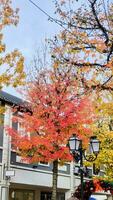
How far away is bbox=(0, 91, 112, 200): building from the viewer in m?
23.4

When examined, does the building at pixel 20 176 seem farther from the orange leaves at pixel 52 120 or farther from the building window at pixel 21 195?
the orange leaves at pixel 52 120

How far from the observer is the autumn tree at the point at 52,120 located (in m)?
21.9

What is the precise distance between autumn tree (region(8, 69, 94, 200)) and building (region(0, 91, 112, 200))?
2.89 ft

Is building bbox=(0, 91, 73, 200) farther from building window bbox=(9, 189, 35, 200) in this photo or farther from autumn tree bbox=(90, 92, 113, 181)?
autumn tree bbox=(90, 92, 113, 181)

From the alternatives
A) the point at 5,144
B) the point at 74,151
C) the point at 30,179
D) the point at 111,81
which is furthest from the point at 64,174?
the point at 111,81

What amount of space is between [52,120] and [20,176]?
4694 mm

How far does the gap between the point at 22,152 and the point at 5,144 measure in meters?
1.34

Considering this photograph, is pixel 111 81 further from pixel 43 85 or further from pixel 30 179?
pixel 30 179

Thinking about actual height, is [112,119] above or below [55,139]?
above

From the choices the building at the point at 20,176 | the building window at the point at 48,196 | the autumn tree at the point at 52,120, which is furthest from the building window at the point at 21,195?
the autumn tree at the point at 52,120

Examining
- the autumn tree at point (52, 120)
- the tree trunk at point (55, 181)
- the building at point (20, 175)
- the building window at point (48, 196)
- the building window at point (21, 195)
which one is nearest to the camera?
the tree trunk at point (55, 181)

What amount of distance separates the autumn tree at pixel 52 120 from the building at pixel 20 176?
881 mm

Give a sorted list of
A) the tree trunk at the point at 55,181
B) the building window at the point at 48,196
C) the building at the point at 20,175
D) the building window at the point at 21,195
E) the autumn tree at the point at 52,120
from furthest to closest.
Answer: the building window at the point at 48,196
the building window at the point at 21,195
the building at the point at 20,175
the autumn tree at the point at 52,120
the tree trunk at the point at 55,181

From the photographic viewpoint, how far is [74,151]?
17516 mm
